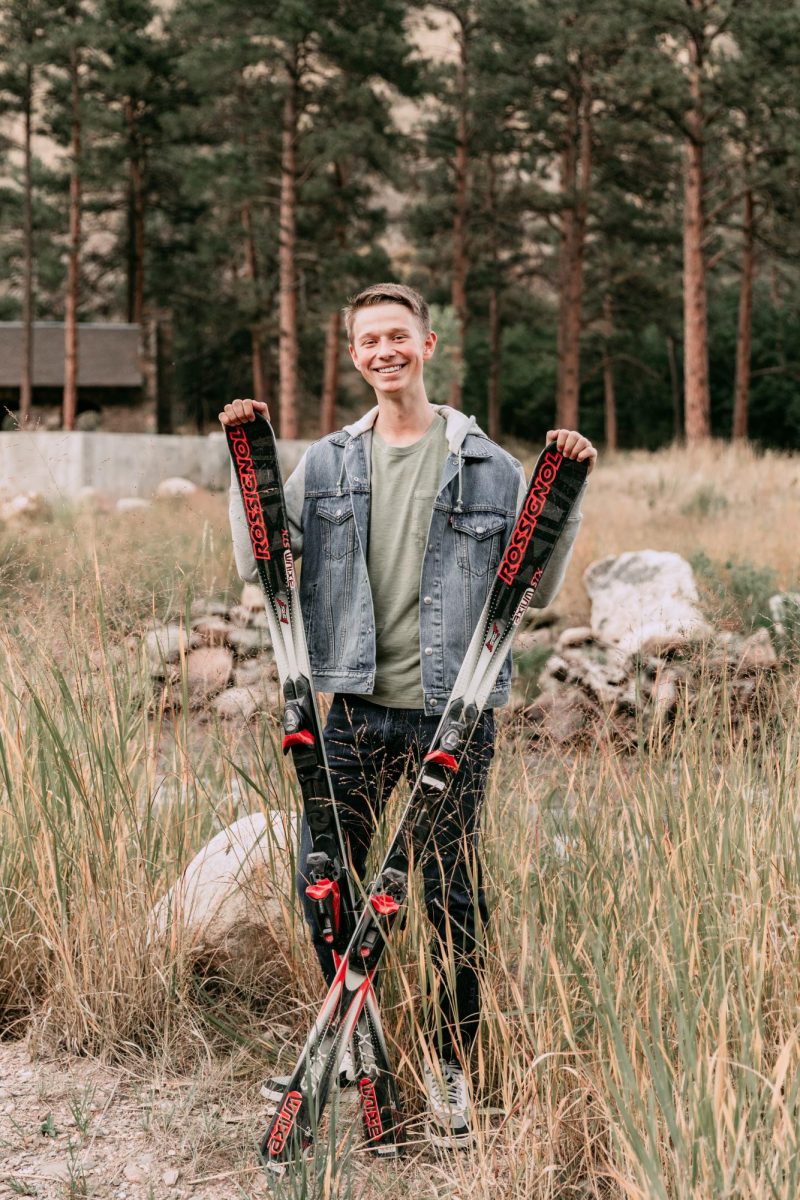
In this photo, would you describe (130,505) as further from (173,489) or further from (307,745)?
(307,745)

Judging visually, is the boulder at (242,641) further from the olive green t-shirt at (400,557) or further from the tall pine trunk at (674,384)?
the tall pine trunk at (674,384)

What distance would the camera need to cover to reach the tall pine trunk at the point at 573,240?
24.1 meters

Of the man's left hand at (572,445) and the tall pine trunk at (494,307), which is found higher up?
the tall pine trunk at (494,307)

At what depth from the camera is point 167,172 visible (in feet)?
98.8

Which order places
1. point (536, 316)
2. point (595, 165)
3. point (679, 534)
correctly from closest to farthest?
point (679, 534) < point (595, 165) < point (536, 316)

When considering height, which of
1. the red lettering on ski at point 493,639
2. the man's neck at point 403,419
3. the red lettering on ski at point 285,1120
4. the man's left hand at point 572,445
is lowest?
the red lettering on ski at point 285,1120

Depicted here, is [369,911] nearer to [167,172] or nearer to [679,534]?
[679,534]

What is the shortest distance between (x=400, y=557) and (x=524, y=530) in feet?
0.93

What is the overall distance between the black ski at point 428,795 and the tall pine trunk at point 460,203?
21972mm

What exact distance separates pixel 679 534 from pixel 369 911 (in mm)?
8962

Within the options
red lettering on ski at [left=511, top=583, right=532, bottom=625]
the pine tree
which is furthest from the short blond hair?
the pine tree

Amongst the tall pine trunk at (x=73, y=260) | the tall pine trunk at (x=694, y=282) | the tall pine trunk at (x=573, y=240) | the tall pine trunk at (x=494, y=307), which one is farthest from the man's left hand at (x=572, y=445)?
the tall pine trunk at (x=494, y=307)

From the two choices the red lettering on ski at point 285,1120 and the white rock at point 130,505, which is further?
the white rock at point 130,505

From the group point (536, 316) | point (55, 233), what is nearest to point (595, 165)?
point (536, 316)
